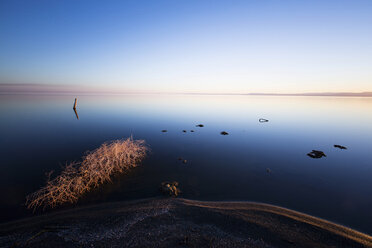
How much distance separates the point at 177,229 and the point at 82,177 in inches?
376

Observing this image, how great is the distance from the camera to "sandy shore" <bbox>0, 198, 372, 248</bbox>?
692 cm

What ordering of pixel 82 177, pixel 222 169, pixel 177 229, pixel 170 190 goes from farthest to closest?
pixel 222 169 < pixel 82 177 < pixel 170 190 < pixel 177 229

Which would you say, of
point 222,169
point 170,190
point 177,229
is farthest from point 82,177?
point 222,169

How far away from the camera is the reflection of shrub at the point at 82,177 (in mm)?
10102

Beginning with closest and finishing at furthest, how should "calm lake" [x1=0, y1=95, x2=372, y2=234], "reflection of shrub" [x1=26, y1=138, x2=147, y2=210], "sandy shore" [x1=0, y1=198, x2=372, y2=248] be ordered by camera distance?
1. "sandy shore" [x1=0, y1=198, x2=372, y2=248]
2. "reflection of shrub" [x1=26, y1=138, x2=147, y2=210]
3. "calm lake" [x1=0, y1=95, x2=372, y2=234]

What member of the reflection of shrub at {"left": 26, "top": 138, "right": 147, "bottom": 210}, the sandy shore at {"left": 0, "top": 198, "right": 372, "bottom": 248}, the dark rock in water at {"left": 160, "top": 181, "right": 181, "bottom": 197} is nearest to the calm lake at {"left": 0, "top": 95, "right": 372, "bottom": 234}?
the dark rock in water at {"left": 160, "top": 181, "right": 181, "bottom": 197}

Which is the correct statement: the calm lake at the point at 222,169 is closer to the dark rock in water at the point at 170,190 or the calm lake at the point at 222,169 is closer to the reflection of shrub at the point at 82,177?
the dark rock in water at the point at 170,190

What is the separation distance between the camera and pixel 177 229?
7621 millimetres

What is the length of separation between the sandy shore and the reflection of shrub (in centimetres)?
123

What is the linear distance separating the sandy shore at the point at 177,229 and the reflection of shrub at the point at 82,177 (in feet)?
4.04

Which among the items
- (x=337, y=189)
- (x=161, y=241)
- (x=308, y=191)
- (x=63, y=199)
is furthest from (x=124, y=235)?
(x=337, y=189)

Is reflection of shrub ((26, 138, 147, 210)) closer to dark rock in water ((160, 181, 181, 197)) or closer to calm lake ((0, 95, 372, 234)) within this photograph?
calm lake ((0, 95, 372, 234))

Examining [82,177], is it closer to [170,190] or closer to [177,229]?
[170,190]

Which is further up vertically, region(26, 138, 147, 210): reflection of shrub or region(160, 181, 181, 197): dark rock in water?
region(26, 138, 147, 210): reflection of shrub
